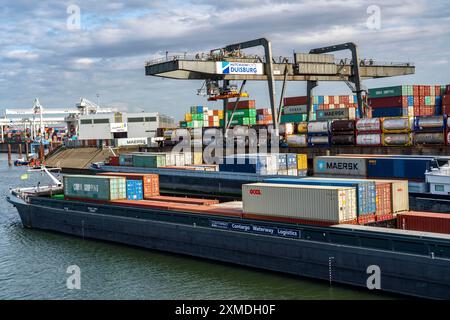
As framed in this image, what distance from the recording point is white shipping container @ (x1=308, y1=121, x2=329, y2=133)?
2584 inches

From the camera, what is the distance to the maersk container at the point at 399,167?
133ft

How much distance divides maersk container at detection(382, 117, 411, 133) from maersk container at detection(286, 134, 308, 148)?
12.3 meters

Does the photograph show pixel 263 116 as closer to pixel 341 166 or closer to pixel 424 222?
pixel 341 166

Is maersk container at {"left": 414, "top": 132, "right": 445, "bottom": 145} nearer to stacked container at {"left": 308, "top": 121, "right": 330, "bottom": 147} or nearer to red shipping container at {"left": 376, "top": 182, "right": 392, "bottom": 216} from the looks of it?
stacked container at {"left": 308, "top": 121, "right": 330, "bottom": 147}

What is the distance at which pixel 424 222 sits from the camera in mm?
29438

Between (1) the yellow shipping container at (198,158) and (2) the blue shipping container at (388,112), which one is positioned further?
(2) the blue shipping container at (388,112)

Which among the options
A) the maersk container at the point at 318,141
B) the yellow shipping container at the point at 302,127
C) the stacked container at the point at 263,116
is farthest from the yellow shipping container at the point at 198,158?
the stacked container at the point at 263,116

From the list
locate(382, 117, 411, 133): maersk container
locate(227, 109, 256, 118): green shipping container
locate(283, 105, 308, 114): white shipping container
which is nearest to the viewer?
locate(382, 117, 411, 133): maersk container

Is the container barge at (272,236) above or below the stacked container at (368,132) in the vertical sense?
below

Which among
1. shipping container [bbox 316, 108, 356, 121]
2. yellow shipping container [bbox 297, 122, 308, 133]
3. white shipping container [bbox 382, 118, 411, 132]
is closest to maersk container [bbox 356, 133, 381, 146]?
white shipping container [bbox 382, 118, 411, 132]

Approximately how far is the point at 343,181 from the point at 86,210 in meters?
23.0

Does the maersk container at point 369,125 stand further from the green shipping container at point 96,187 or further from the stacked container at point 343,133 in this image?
the green shipping container at point 96,187

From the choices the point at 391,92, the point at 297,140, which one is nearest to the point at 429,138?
the point at 297,140

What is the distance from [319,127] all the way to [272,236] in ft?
123
